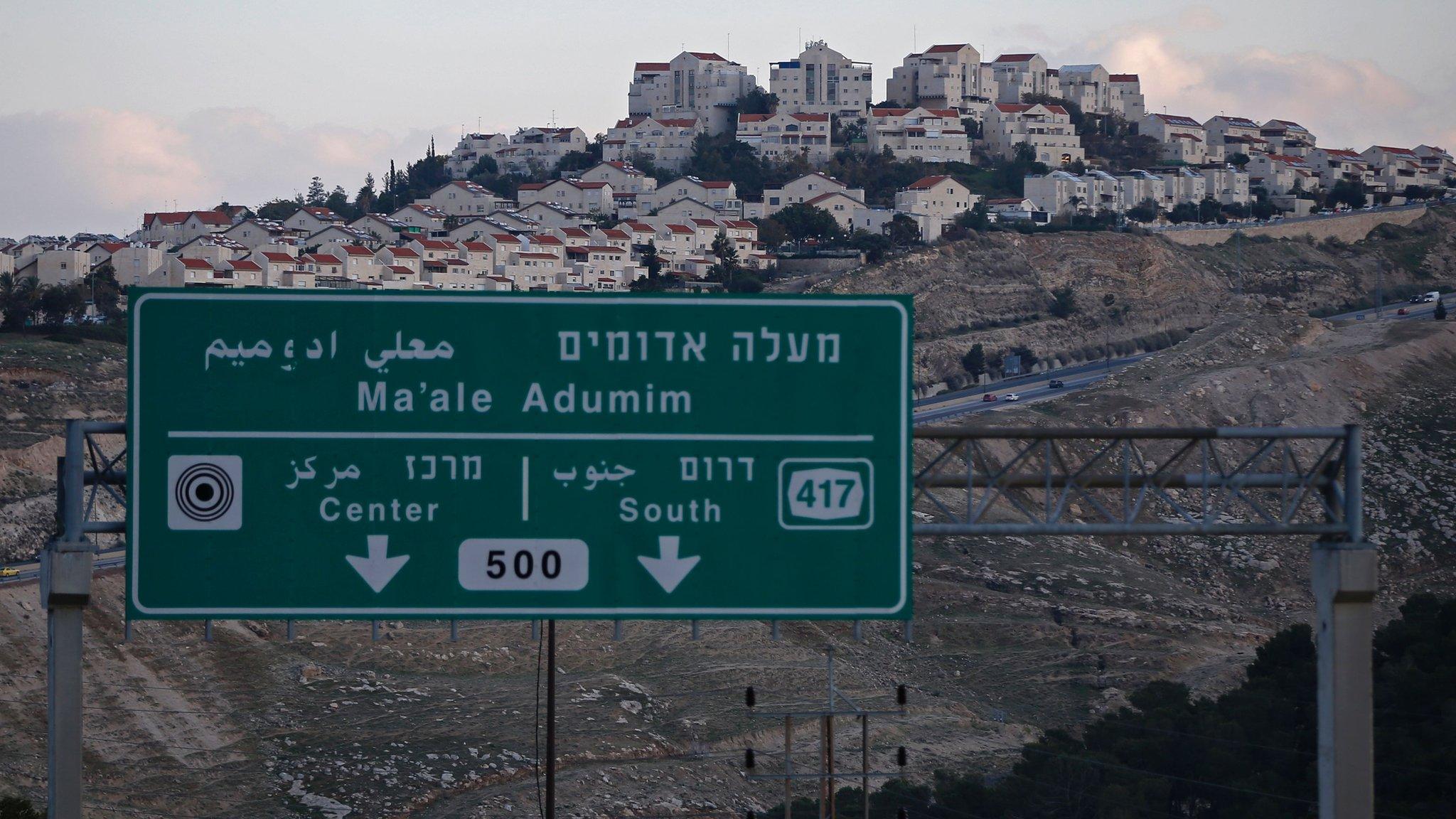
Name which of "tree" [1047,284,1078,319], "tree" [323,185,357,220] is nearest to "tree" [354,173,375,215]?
"tree" [323,185,357,220]

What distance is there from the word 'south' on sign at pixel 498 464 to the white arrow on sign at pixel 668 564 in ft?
0.05

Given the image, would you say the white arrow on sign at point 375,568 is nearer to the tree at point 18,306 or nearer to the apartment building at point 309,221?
the tree at point 18,306

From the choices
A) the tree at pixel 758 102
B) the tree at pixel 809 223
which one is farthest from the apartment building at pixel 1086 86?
the tree at pixel 809 223

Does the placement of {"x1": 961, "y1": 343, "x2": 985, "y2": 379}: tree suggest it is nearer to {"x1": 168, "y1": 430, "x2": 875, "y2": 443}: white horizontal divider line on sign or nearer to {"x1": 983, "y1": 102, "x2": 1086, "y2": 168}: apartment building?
{"x1": 983, "y1": 102, "x2": 1086, "y2": 168}: apartment building

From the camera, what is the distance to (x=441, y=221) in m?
124

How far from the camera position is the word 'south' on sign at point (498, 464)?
9.59 m

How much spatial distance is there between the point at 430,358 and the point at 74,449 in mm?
2402

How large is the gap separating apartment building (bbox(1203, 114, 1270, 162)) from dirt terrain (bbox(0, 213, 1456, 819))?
332 ft

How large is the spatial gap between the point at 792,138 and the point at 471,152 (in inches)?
1562

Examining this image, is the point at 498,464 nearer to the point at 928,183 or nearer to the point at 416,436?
the point at 416,436

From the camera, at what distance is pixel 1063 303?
9750 centimetres

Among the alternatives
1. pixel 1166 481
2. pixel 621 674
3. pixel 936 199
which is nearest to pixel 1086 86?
pixel 936 199

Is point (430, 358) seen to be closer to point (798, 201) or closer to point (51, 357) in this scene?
point (51, 357)

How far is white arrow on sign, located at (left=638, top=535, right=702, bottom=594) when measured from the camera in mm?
9680
